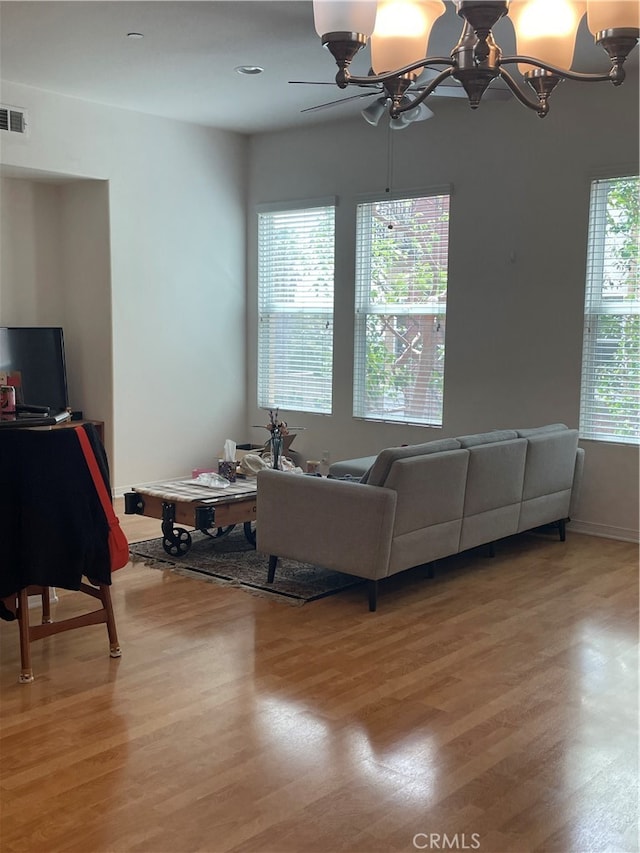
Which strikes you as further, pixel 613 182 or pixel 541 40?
pixel 613 182

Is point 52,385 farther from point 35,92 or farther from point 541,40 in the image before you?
point 541,40

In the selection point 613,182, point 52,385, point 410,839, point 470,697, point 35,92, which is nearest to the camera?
point 410,839

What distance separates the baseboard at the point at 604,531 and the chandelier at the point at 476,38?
3.50 m

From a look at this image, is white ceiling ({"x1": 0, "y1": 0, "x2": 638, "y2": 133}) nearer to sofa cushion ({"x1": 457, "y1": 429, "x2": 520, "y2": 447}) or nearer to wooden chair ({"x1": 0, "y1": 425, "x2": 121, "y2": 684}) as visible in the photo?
sofa cushion ({"x1": 457, "y1": 429, "x2": 520, "y2": 447})

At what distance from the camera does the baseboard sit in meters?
5.96

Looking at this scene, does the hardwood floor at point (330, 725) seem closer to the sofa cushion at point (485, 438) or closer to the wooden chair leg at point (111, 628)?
the wooden chair leg at point (111, 628)

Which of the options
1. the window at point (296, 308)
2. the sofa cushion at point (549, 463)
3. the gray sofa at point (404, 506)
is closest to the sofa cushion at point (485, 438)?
the gray sofa at point (404, 506)

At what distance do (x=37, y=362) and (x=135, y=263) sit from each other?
1154 mm

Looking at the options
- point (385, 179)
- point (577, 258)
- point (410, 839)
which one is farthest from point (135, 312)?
point (410, 839)

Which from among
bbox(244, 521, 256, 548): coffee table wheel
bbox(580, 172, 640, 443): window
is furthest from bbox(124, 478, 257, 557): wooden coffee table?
bbox(580, 172, 640, 443): window

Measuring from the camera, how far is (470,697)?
343cm

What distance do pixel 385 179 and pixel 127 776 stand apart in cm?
545

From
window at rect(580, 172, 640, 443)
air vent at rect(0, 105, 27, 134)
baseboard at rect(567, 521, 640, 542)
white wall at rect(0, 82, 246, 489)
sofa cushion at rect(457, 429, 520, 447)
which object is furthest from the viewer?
white wall at rect(0, 82, 246, 489)

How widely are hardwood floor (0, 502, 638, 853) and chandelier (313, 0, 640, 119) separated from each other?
2289mm
